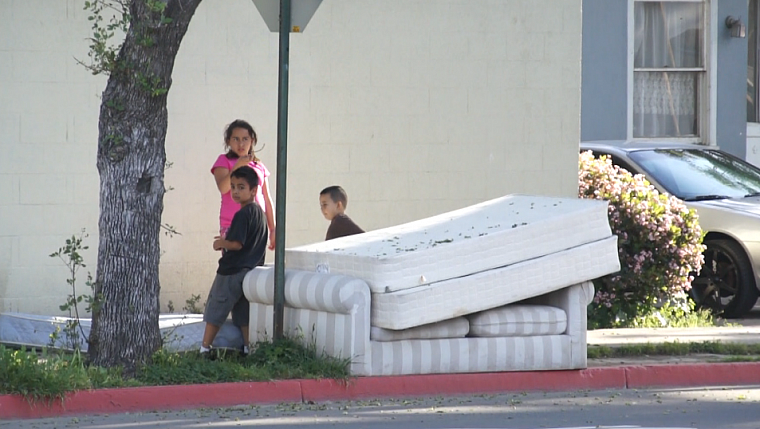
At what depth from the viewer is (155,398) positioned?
763 centimetres

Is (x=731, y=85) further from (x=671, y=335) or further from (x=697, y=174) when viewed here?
(x=671, y=335)

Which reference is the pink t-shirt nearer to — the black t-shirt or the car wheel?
the black t-shirt

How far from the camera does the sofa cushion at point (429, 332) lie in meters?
8.15

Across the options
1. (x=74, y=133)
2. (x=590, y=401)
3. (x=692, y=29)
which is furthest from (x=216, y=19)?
(x=692, y=29)

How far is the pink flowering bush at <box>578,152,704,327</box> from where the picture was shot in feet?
37.6

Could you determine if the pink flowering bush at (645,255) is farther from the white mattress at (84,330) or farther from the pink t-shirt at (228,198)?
the white mattress at (84,330)

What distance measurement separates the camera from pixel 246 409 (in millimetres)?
7703

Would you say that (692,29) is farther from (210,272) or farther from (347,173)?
(210,272)

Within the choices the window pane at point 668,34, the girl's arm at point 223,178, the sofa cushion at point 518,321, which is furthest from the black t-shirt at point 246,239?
the window pane at point 668,34

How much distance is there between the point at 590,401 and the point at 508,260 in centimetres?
112

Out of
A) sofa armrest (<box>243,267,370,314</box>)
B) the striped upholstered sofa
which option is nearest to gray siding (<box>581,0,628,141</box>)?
the striped upholstered sofa

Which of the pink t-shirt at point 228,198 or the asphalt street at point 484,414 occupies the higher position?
the pink t-shirt at point 228,198

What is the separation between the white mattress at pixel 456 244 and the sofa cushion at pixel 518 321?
39 centimetres

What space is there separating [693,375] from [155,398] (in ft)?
13.3
